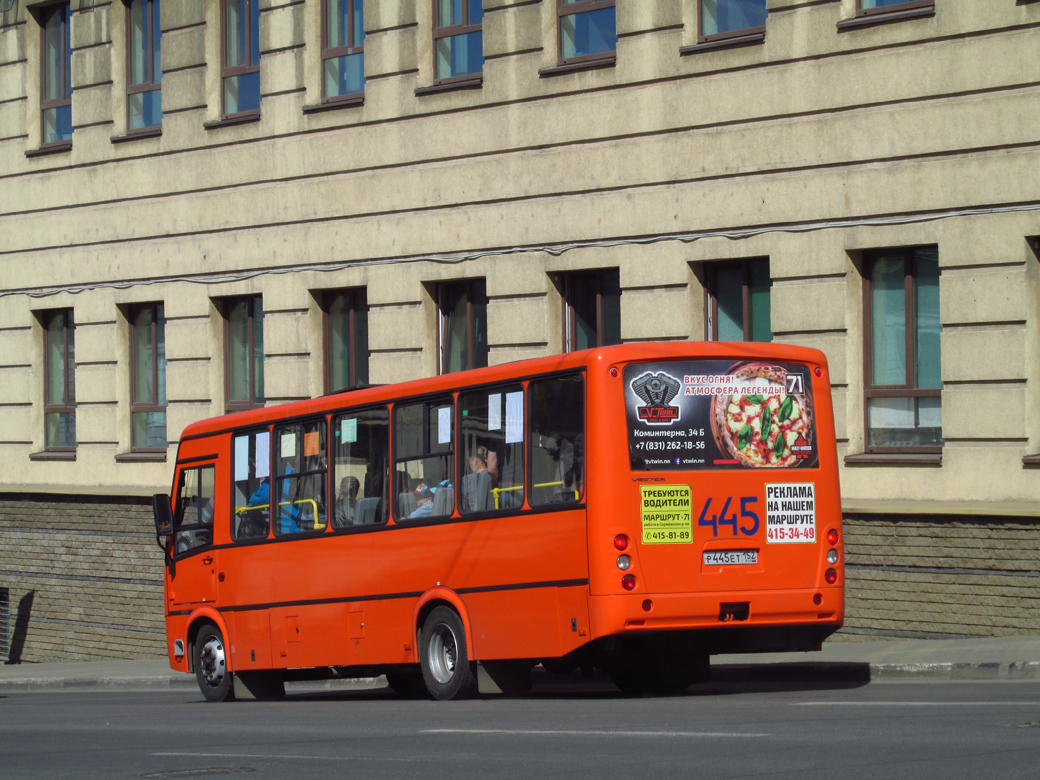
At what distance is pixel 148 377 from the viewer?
86.8 feet

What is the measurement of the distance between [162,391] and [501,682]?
1359 cm

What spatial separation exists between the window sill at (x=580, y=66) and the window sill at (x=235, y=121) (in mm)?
5127

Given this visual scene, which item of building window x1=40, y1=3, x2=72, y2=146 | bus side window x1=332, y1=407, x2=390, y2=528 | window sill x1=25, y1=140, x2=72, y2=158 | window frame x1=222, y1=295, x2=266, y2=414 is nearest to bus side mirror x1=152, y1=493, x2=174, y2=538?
bus side window x1=332, y1=407, x2=390, y2=528

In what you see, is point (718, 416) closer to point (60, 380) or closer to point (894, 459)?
point (894, 459)

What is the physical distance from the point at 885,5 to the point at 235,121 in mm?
10165

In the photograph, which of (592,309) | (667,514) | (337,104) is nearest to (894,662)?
(667,514)

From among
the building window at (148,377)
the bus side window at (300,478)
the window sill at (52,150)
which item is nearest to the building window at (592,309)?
the bus side window at (300,478)

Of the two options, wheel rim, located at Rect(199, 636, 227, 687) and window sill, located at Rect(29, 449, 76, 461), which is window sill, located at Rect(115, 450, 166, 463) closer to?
window sill, located at Rect(29, 449, 76, 461)

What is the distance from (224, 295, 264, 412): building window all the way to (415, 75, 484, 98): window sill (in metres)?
4.38

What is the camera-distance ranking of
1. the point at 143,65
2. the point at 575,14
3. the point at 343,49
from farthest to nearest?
the point at 143,65, the point at 343,49, the point at 575,14

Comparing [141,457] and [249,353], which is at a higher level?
[249,353]

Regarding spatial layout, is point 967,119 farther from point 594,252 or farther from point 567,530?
point 567,530

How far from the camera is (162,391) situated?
86.1 ft

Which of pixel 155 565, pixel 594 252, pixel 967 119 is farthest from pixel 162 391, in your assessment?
pixel 967 119
